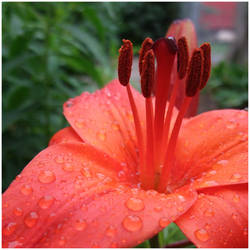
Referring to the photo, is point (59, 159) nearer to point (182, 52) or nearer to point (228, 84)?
point (182, 52)

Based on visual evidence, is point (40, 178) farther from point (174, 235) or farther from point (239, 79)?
point (239, 79)

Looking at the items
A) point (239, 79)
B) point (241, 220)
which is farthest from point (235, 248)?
point (239, 79)

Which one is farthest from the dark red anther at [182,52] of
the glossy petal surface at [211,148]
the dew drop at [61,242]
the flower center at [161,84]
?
the dew drop at [61,242]

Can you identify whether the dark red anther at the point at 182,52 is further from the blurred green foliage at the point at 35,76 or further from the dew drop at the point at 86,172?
the blurred green foliage at the point at 35,76

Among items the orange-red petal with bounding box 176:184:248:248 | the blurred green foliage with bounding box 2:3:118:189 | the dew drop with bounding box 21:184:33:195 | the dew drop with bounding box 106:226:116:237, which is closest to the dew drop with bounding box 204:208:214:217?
the orange-red petal with bounding box 176:184:248:248

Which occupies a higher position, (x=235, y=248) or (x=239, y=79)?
(x=239, y=79)

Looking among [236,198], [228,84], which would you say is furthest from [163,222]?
[228,84]


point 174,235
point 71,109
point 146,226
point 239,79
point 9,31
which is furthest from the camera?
point 239,79
